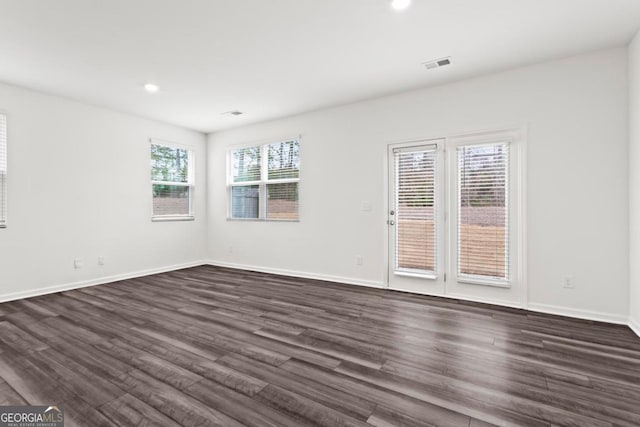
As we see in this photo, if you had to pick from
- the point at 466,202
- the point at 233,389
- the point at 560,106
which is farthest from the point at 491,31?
the point at 233,389

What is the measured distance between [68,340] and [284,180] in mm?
3536

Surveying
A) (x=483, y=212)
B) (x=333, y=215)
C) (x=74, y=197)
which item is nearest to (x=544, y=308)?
(x=483, y=212)

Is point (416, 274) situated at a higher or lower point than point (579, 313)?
higher

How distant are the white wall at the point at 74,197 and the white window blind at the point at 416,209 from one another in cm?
407

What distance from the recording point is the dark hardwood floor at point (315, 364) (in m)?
1.74

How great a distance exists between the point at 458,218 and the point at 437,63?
179 cm

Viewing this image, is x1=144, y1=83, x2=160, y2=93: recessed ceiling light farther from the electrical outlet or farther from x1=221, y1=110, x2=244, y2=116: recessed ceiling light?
the electrical outlet

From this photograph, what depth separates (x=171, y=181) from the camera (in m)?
5.85

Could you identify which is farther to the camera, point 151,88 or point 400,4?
point 151,88

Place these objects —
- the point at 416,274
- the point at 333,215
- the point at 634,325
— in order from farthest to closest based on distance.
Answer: the point at 333,215
the point at 416,274
the point at 634,325

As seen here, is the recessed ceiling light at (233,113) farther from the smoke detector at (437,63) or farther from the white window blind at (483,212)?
the white window blind at (483,212)

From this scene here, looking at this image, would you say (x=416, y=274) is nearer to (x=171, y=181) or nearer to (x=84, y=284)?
(x=171, y=181)

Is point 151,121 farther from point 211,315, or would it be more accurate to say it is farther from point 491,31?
point 491,31

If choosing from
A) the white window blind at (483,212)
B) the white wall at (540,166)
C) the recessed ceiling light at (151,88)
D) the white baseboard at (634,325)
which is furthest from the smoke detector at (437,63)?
the recessed ceiling light at (151,88)
